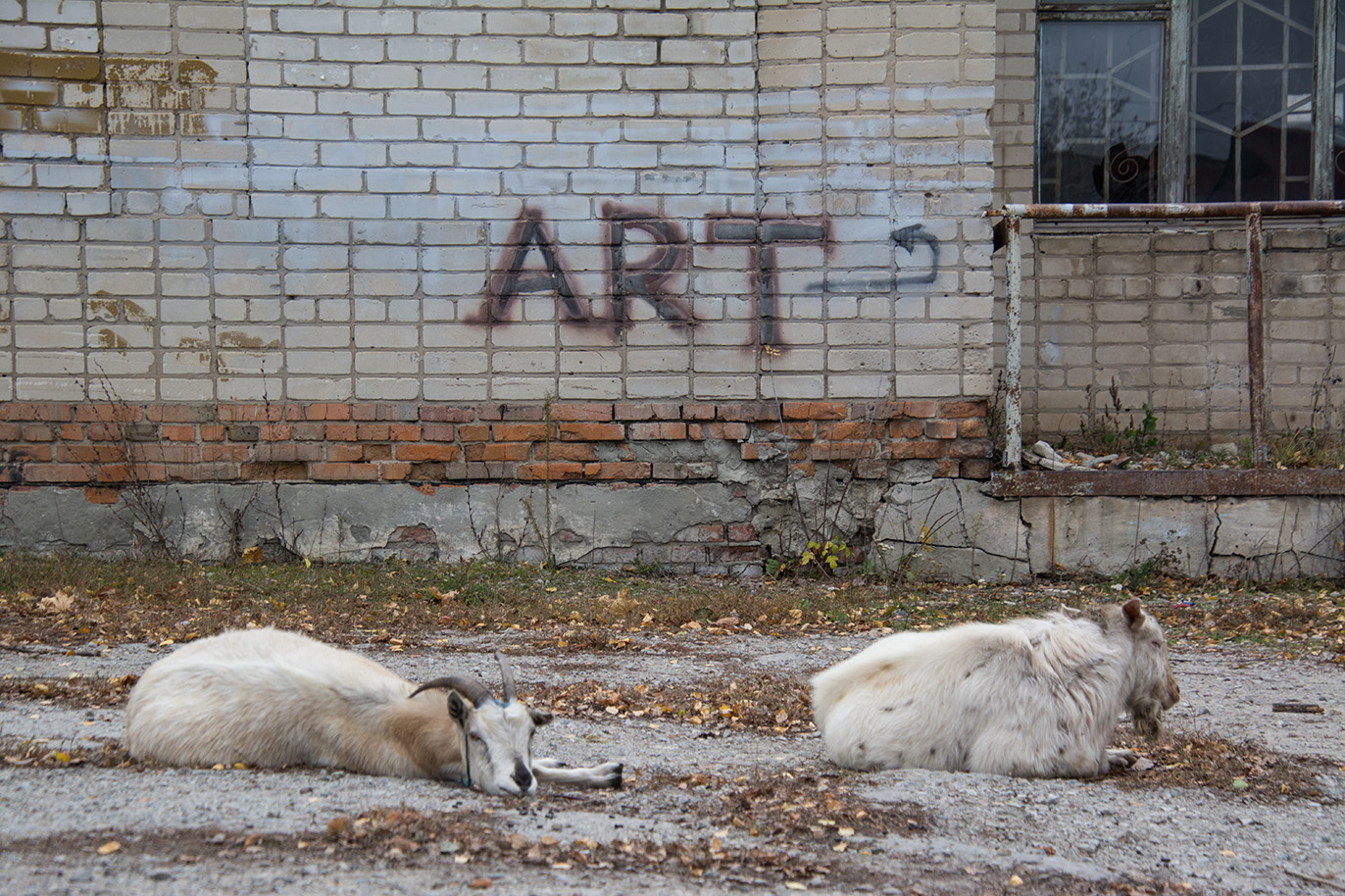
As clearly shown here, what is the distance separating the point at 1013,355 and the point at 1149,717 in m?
3.63

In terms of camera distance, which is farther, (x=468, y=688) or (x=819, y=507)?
(x=819, y=507)

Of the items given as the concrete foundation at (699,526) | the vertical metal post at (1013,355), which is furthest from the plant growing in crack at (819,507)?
the vertical metal post at (1013,355)

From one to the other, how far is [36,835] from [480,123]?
5409 millimetres

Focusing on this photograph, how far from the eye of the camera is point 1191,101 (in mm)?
8445

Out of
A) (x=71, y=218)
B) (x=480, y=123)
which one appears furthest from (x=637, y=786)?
(x=71, y=218)

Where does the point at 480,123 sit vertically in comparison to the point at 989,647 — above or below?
above

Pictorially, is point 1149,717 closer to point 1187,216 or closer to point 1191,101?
point 1187,216

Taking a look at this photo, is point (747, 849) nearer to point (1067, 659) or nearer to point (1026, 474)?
point (1067, 659)

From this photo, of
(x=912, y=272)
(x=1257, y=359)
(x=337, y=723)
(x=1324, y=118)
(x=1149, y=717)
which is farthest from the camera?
Answer: (x=1324, y=118)

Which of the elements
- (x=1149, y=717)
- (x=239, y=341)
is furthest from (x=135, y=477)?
(x=1149, y=717)

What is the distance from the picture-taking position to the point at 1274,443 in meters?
7.67

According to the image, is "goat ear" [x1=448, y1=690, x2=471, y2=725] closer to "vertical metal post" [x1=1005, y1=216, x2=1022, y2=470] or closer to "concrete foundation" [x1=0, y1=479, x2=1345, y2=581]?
"concrete foundation" [x1=0, y1=479, x2=1345, y2=581]

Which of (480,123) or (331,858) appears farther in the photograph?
(480,123)

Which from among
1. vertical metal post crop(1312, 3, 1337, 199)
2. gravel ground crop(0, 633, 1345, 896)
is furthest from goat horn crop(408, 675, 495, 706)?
vertical metal post crop(1312, 3, 1337, 199)
